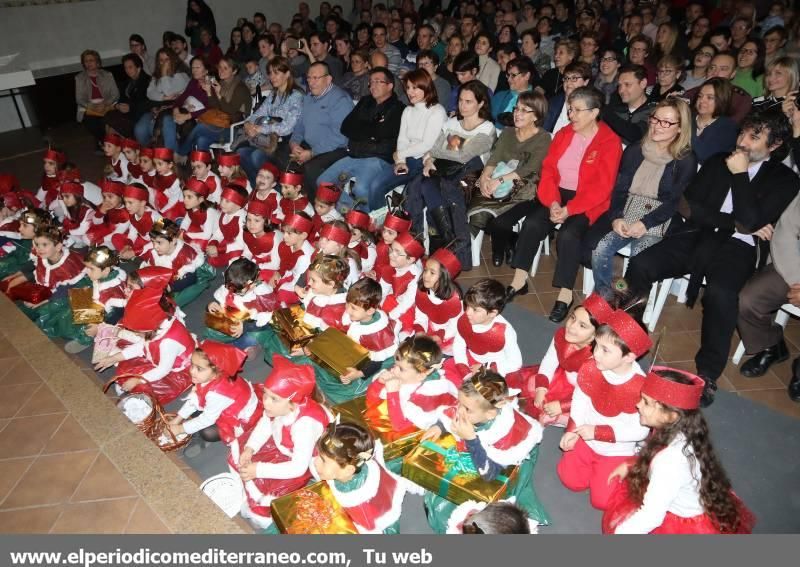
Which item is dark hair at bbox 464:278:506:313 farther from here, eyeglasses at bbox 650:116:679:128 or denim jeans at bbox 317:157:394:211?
denim jeans at bbox 317:157:394:211

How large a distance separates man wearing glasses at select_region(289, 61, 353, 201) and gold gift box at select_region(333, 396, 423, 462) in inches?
113

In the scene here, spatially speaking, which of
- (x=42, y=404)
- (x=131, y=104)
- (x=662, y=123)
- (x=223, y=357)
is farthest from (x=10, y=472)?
(x=131, y=104)

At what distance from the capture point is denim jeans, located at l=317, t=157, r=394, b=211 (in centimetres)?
471

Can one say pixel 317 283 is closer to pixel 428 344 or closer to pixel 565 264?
pixel 428 344

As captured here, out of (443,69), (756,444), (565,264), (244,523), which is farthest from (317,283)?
(443,69)

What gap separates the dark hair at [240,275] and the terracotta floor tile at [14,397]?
4.31 feet

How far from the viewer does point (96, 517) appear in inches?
98.8

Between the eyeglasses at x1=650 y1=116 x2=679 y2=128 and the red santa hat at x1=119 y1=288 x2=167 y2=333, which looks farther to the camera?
the eyeglasses at x1=650 y1=116 x2=679 y2=128

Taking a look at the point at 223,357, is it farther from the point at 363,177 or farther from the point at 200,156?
the point at 200,156

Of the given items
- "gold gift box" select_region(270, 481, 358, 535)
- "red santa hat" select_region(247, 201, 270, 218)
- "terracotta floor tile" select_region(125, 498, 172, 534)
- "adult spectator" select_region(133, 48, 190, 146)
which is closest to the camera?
"gold gift box" select_region(270, 481, 358, 535)

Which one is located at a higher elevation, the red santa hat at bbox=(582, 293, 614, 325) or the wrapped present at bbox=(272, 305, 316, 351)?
the red santa hat at bbox=(582, 293, 614, 325)

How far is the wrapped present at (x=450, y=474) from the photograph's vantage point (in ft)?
7.37

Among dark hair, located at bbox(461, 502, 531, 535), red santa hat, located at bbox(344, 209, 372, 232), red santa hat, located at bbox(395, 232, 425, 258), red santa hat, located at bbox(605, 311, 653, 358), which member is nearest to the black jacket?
red santa hat, located at bbox(344, 209, 372, 232)

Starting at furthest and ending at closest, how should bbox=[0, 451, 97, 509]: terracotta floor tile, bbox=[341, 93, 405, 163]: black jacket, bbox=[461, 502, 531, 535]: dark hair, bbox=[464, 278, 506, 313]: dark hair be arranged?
1. bbox=[341, 93, 405, 163]: black jacket
2. bbox=[464, 278, 506, 313]: dark hair
3. bbox=[0, 451, 97, 509]: terracotta floor tile
4. bbox=[461, 502, 531, 535]: dark hair
